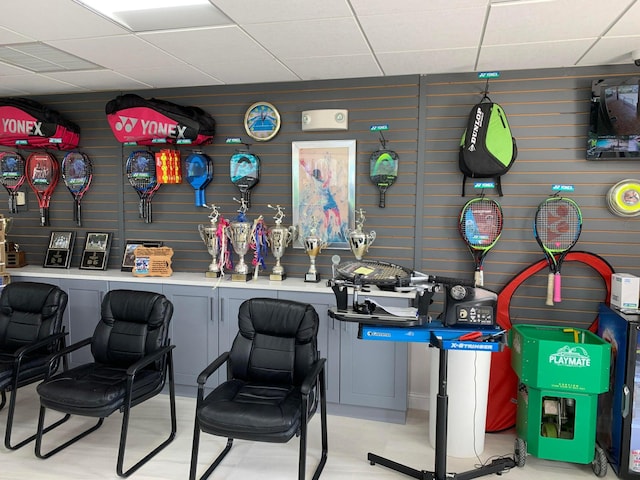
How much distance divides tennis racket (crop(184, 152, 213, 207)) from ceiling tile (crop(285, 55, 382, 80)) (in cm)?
111

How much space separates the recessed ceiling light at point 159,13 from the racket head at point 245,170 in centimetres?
136

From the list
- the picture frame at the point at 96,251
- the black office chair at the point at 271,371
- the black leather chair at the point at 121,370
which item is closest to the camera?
the black office chair at the point at 271,371

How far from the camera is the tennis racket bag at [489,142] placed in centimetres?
324

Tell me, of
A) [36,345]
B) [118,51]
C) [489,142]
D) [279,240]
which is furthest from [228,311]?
[489,142]

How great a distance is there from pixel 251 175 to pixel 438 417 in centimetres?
240

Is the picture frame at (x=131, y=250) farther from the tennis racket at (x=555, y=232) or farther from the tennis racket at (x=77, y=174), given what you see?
the tennis racket at (x=555, y=232)


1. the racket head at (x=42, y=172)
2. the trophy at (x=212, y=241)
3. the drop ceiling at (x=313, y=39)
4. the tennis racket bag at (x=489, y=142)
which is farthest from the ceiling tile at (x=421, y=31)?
the racket head at (x=42, y=172)

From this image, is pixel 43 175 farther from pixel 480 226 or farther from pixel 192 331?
pixel 480 226

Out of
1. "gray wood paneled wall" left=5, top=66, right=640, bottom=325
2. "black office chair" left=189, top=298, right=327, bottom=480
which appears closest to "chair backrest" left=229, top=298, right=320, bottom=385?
"black office chair" left=189, top=298, right=327, bottom=480

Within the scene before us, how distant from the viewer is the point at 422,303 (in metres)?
2.38

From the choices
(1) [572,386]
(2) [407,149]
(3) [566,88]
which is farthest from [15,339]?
(3) [566,88]

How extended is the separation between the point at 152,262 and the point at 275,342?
5.29ft

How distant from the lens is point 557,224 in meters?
3.23

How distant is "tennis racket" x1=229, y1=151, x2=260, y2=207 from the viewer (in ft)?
12.7
